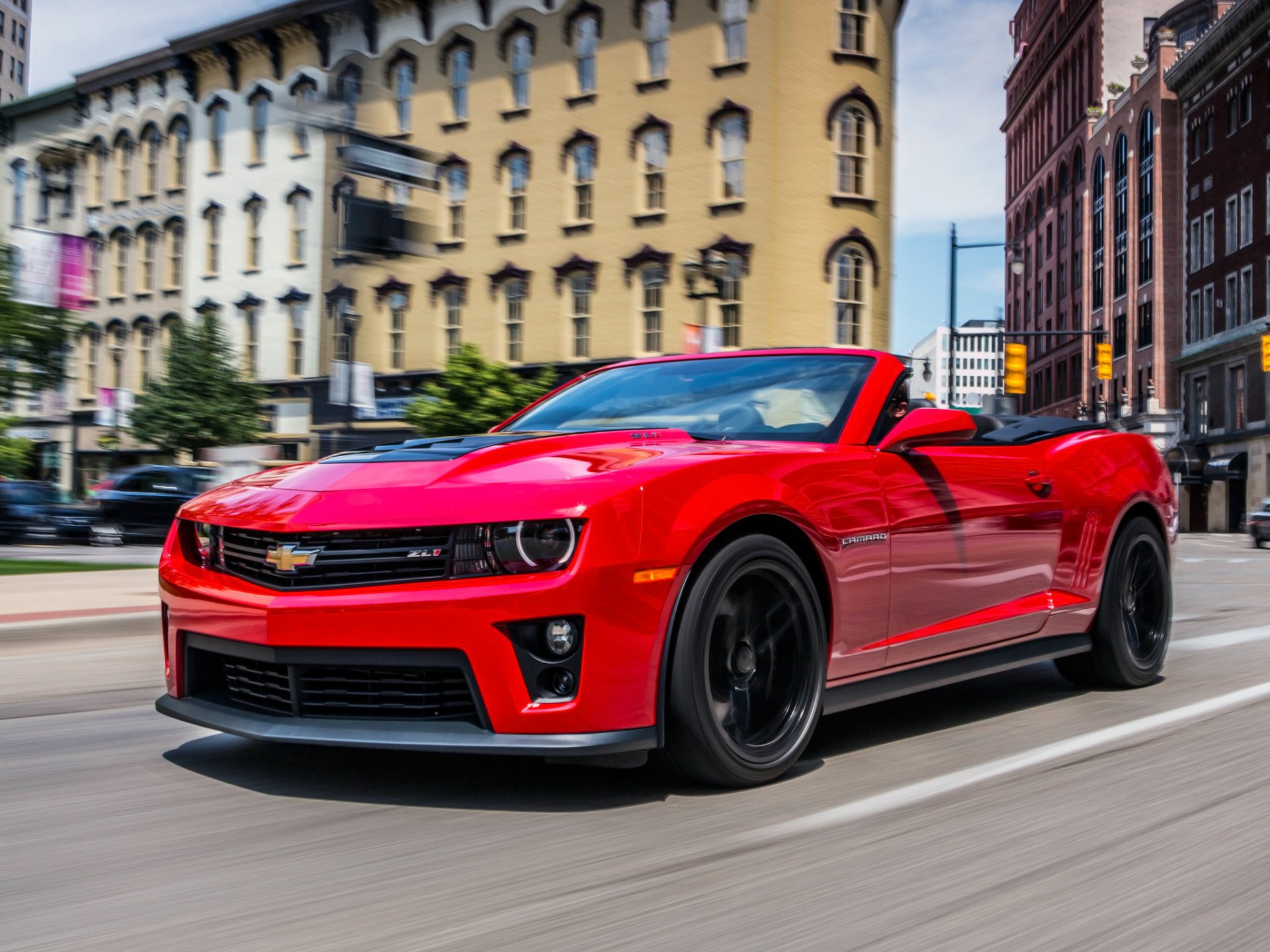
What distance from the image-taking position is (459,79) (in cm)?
3647

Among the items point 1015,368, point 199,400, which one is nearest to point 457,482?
point 1015,368

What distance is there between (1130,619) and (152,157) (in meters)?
44.9

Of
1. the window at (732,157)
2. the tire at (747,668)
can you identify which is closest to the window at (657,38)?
the window at (732,157)

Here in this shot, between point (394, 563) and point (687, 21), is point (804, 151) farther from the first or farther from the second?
point (394, 563)

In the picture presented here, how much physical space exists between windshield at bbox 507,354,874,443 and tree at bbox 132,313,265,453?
35.3 metres

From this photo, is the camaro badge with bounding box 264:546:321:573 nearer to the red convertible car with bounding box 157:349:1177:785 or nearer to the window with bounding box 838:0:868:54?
the red convertible car with bounding box 157:349:1177:785

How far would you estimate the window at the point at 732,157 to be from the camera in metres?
31.3

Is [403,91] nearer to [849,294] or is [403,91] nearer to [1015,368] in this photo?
[849,294]

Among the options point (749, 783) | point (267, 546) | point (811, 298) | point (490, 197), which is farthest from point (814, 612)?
point (490, 197)

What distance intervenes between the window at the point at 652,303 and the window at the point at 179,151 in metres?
19.3

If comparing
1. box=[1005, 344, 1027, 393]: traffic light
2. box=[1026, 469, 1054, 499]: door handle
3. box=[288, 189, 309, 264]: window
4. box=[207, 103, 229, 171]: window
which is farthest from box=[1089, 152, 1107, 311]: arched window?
box=[1026, 469, 1054, 499]: door handle

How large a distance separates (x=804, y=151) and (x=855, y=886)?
29.4 m

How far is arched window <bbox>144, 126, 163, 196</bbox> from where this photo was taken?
45219mm

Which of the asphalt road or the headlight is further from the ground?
the headlight
